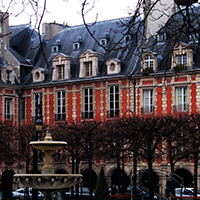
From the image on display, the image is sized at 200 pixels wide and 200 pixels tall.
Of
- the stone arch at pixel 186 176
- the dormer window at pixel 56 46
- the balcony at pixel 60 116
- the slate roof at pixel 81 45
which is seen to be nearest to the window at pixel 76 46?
the slate roof at pixel 81 45

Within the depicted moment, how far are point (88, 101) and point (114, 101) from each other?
2.33 m

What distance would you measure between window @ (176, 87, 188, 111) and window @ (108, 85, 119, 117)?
5.01 meters

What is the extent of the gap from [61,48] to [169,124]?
19.7 meters

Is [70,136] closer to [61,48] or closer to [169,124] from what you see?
[169,124]

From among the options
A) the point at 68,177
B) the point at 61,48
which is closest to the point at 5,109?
the point at 61,48

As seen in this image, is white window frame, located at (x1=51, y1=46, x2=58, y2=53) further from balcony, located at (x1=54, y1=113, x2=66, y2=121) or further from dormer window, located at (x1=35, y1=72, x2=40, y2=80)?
balcony, located at (x1=54, y1=113, x2=66, y2=121)

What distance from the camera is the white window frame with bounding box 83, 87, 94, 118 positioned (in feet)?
140

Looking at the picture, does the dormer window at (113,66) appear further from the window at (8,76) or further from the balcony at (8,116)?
the balcony at (8,116)

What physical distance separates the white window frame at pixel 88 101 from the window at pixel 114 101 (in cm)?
168

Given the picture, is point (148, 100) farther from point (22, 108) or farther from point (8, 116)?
point (8, 116)

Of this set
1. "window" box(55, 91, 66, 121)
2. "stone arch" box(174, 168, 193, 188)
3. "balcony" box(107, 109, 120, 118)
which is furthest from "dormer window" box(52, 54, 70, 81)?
"stone arch" box(174, 168, 193, 188)

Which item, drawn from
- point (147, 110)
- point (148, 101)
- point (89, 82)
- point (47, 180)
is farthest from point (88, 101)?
point (47, 180)

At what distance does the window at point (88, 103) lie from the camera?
1677 inches

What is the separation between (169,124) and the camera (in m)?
30.1
